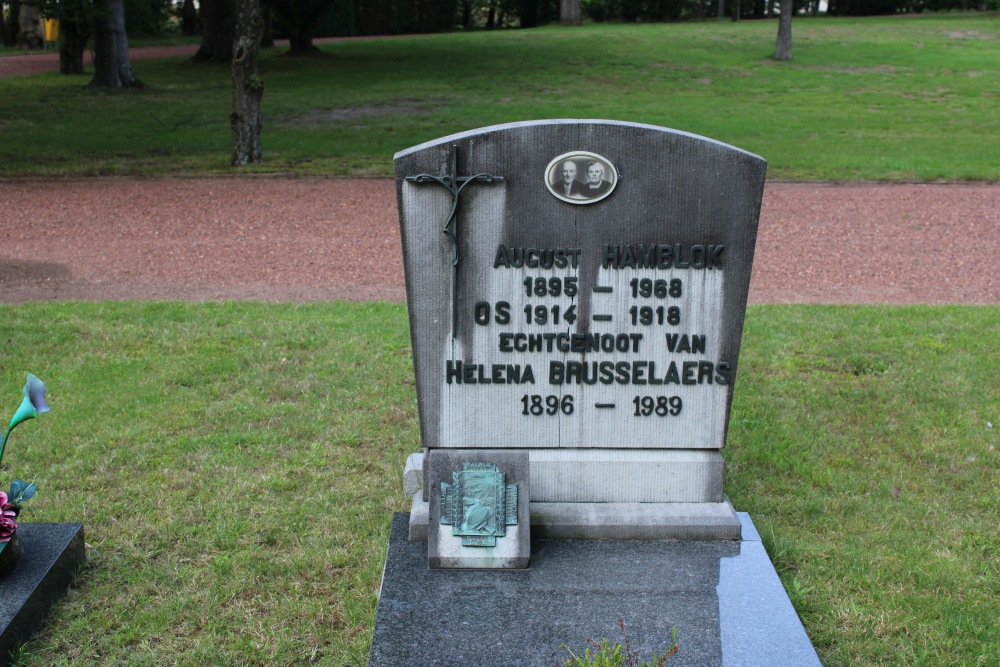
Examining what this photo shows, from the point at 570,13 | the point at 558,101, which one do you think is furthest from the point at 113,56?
the point at 570,13

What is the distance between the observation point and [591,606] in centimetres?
381

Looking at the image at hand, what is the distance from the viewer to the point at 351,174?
15.1 m

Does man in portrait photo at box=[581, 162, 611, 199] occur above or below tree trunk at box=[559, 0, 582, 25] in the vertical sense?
above

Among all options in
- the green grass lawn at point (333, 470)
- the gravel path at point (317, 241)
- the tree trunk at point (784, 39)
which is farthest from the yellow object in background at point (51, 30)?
the green grass lawn at point (333, 470)

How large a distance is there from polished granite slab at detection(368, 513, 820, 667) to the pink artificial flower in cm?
148

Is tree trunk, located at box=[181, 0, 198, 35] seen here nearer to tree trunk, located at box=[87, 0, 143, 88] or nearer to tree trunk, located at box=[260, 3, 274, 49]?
tree trunk, located at box=[260, 3, 274, 49]

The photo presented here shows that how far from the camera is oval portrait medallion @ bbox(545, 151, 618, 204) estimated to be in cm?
411

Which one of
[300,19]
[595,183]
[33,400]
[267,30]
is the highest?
[595,183]

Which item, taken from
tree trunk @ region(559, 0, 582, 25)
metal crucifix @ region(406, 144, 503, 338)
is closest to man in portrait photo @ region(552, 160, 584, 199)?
metal crucifix @ region(406, 144, 503, 338)

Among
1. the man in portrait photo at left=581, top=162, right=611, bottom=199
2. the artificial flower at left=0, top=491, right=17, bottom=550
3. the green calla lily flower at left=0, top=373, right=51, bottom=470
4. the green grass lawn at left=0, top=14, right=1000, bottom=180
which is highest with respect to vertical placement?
the man in portrait photo at left=581, top=162, right=611, bottom=199

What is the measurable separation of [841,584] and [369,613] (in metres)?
1.99

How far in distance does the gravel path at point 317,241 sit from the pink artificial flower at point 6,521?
5015 mm

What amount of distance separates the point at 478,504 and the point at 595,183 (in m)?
1.43

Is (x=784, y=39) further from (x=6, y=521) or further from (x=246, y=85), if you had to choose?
(x=6, y=521)
